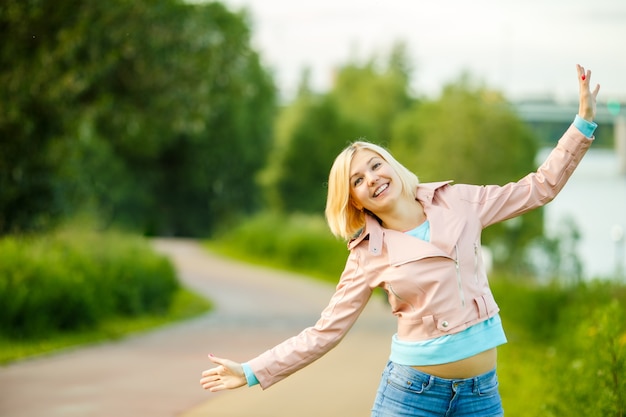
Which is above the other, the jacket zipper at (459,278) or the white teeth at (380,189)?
the white teeth at (380,189)

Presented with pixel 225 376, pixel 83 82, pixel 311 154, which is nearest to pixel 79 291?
pixel 83 82

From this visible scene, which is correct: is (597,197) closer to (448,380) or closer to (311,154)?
(311,154)

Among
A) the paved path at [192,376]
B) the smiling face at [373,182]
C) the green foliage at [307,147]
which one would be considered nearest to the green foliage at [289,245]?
the green foliage at [307,147]

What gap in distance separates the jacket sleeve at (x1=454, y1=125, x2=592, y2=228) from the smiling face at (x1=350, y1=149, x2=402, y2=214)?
0.90 feet

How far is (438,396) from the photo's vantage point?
3809mm

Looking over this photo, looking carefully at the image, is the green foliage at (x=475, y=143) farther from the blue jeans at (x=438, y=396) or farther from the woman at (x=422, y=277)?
the blue jeans at (x=438, y=396)

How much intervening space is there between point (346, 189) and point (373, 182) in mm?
109

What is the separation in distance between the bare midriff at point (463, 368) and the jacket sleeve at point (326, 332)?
1.09ft

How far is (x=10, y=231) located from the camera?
15.9 metres

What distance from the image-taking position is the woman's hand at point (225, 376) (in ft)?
13.2

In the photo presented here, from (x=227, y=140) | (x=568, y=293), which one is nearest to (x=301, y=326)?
(x=568, y=293)

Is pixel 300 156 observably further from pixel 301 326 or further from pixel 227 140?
pixel 301 326

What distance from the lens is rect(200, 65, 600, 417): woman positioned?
12.4ft

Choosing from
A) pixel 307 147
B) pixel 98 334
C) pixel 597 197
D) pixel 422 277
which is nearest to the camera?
pixel 422 277
